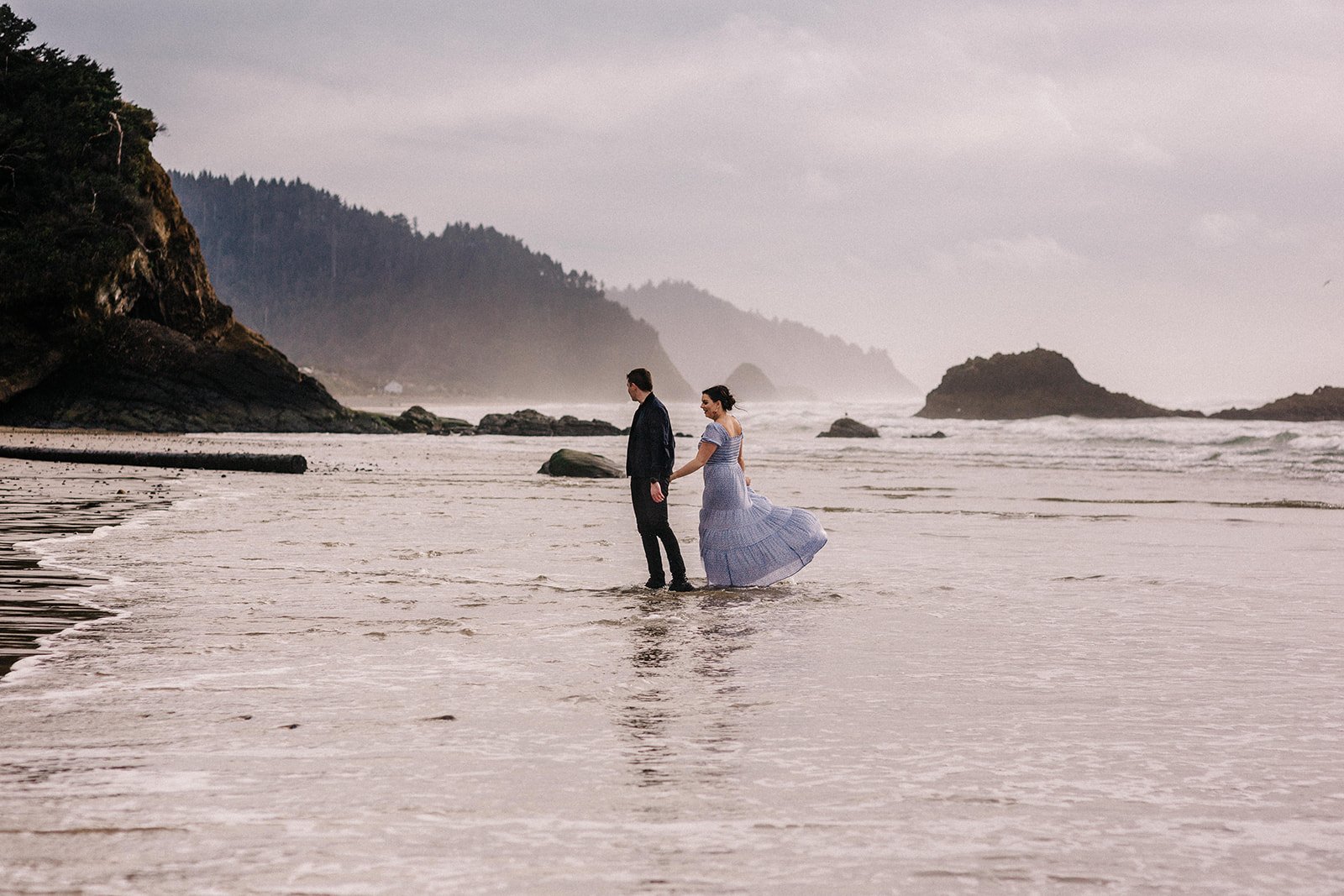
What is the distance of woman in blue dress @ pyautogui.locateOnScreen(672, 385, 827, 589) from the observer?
28.9 feet

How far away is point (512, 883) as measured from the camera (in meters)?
2.96

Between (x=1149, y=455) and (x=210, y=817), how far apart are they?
1397 inches

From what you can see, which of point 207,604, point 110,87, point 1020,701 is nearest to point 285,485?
point 207,604

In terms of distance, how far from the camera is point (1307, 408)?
64.5m

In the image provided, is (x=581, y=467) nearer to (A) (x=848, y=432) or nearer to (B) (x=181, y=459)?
(B) (x=181, y=459)

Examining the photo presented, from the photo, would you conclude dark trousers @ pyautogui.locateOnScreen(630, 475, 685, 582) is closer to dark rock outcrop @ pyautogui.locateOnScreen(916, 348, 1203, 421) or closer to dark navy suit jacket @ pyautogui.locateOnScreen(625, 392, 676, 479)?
dark navy suit jacket @ pyautogui.locateOnScreen(625, 392, 676, 479)

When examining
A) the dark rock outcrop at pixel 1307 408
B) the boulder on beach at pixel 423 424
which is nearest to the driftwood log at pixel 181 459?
the boulder on beach at pixel 423 424

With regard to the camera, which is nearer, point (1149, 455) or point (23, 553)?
point (23, 553)

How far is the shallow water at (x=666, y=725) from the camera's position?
3.16 metres

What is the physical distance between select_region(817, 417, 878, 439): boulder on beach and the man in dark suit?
43.4 m

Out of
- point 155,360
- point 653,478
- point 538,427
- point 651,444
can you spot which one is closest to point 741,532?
point 653,478

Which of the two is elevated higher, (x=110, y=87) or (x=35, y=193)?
(x=110, y=87)

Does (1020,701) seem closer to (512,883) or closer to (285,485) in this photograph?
(512,883)

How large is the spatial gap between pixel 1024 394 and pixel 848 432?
1651 inches
